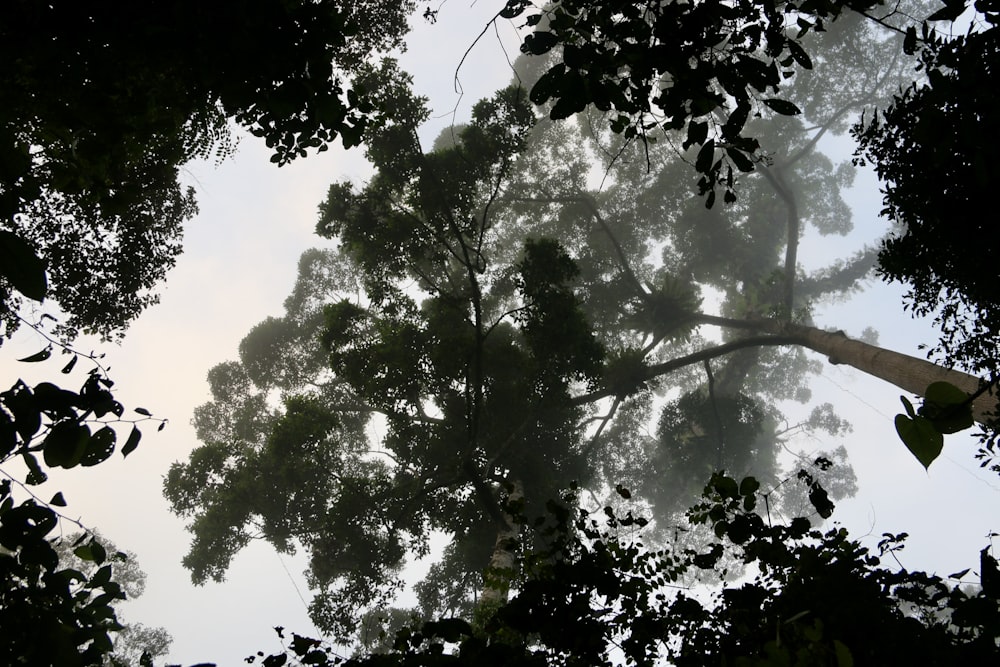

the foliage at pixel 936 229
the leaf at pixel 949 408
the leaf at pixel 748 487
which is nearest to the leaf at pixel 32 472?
the leaf at pixel 949 408

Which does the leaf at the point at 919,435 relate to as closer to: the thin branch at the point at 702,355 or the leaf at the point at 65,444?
the leaf at the point at 65,444

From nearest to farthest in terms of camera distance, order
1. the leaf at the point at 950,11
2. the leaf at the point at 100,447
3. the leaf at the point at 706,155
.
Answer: the leaf at the point at 100,447, the leaf at the point at 950,11, the leaf at the point at 706,155

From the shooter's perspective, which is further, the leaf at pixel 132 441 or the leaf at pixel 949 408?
the leaf at pixel 132 441

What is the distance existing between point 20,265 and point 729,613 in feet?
9.17

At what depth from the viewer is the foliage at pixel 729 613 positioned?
171cm

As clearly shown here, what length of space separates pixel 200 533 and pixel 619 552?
11858mm

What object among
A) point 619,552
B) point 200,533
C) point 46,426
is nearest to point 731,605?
point 619,552

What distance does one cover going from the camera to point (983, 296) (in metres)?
4.61

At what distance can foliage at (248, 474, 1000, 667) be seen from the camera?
1710 millimetres

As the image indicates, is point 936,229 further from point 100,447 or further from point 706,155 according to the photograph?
point 100,447

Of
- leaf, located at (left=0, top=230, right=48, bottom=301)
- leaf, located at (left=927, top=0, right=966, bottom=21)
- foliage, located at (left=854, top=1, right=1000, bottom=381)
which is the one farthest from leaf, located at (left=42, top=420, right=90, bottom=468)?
foliage, located at (left=854, top=1, right=1000, bottom=381)

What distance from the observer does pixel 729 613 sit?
2535 millimetres

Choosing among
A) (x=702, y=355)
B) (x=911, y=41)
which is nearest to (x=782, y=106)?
(x=911, y=41)

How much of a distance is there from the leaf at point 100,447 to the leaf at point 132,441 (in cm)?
2
